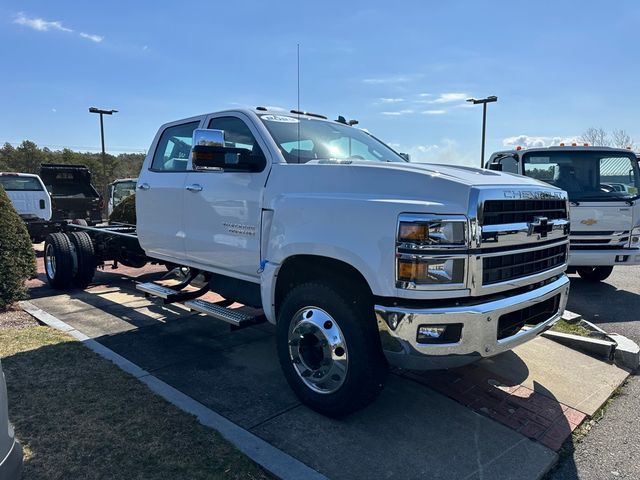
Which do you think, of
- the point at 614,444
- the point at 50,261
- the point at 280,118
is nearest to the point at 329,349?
the point at 614,444

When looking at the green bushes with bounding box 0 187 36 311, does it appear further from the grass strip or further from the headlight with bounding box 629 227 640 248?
the headlight with bounding box 629 227 640 248

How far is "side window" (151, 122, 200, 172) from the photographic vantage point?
518 centimetres

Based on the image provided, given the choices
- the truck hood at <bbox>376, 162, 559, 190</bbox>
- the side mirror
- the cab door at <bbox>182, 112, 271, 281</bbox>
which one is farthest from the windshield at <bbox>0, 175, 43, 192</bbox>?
the truck hood at <bbox>376, 162, 559, 190</bbox>

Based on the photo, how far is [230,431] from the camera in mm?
3273

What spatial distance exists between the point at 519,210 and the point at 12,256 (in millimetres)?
5903

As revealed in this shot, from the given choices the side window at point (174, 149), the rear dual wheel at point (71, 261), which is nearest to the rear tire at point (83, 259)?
the rear dual wheel at point (71, 261)

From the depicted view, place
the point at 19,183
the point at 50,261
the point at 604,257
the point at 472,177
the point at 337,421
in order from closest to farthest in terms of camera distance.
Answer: the point at 472,177 → the point at 337,421 → the point at 50,261 → the point at 604,257 → the point at 19,183

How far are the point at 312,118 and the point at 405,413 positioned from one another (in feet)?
9.26

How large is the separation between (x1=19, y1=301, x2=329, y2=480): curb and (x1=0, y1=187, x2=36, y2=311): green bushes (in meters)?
2.12

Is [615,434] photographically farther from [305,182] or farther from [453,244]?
[305,182]

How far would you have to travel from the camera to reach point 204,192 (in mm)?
4582

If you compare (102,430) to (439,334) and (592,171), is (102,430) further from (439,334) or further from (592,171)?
(592,171)

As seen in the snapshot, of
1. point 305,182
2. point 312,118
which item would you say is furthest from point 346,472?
point 312,118

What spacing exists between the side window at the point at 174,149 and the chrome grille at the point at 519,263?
10.9 feet
